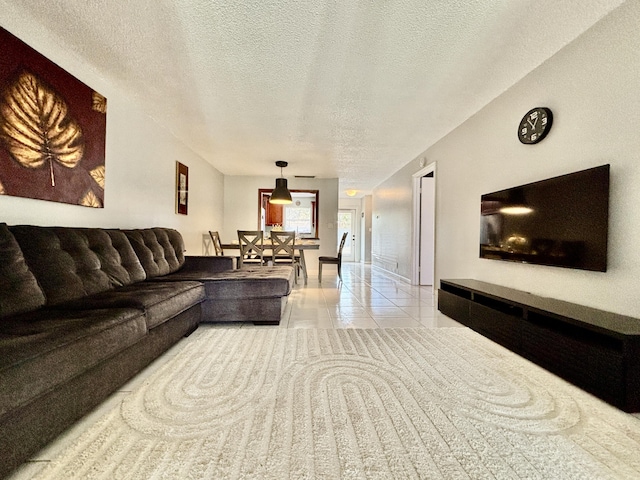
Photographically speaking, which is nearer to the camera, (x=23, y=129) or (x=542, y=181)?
(x=23, y=129)

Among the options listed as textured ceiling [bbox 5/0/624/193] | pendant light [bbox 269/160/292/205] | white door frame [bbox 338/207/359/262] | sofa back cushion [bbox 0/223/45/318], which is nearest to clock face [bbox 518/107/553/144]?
textured ceiling [bbox 5/0/624/193]

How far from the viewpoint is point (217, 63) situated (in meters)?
2.40

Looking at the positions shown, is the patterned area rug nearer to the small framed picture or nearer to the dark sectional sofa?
the dark sectional sofa

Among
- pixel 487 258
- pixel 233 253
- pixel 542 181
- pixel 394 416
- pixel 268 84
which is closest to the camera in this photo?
pixel 394 416

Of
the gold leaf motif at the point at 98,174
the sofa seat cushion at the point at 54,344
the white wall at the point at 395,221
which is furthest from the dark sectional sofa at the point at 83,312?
the white wall at the point at 395,221

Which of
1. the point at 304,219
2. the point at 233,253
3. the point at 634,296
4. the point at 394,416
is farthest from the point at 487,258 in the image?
the point at 304,219

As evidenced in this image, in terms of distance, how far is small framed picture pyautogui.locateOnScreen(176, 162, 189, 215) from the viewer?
4.33 metres

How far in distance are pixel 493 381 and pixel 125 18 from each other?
3.24 metres

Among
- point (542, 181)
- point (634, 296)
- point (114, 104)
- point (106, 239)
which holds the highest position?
point (114, 104)

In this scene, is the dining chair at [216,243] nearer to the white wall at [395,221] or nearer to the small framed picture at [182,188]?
the small framed picture at [182,188]

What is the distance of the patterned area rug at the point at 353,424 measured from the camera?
3.42 feet

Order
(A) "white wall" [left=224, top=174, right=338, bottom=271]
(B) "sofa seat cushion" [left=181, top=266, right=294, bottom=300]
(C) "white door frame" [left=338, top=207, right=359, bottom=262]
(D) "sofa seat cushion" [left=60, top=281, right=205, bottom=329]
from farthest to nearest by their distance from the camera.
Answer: (C) "white door frame" [left=338, top=207, right=359, bottom=262], (A) "white wall" [left=224, top=174, right=338, bottom=271], (B) "sofa seat cushion" [left=181, top=266, right=294, bottom=300], (D) "sofa seat cushion" [left=60, top=281, right=205, bottom=329]

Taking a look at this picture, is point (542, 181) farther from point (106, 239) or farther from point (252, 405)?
point (106, 239)

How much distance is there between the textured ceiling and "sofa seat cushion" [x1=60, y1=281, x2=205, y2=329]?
1.81 metres
